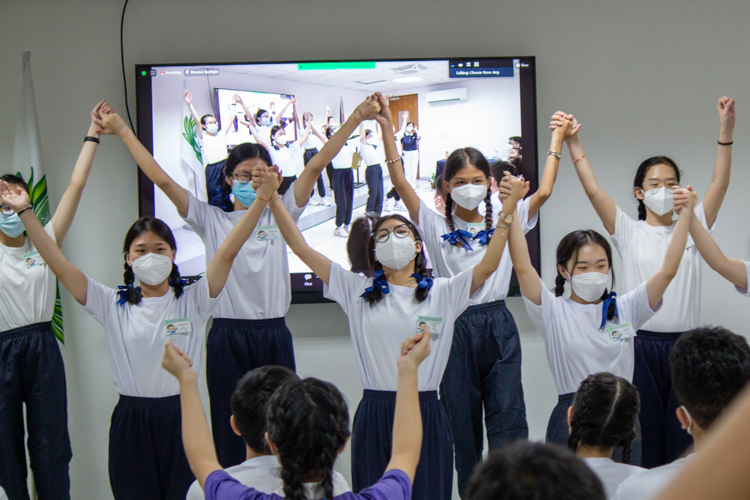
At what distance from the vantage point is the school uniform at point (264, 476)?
1396 mm

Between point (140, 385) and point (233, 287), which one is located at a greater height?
point (233, 287)

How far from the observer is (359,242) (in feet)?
12.3

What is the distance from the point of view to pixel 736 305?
386cm

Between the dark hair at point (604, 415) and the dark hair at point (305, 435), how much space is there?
726mm

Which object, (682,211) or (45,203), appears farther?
(45,203)

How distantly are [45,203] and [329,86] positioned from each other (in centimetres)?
187

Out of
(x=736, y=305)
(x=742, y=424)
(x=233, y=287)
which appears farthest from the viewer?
(x=736, y=305)

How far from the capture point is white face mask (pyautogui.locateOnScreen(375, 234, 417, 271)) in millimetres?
2426

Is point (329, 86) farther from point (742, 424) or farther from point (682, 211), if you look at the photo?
point (742, 424)

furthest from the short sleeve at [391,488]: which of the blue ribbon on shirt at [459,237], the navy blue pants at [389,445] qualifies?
the blue ribbon on shirt at [459,237]

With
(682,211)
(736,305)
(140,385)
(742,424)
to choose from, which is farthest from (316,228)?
(742,424)

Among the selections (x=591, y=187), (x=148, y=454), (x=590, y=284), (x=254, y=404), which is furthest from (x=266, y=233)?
(x=591, y=187)

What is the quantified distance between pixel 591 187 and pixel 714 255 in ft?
2.07

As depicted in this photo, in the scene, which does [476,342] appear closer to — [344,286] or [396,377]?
[396,377]
